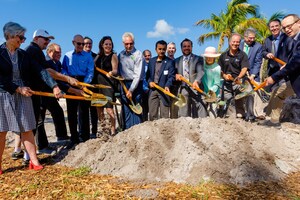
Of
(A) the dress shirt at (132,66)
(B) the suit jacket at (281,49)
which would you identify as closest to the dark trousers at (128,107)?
(A) the dress shirt at (132,66)

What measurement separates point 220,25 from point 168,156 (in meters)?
15.6

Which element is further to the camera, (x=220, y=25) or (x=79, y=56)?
(x=220, y=25)

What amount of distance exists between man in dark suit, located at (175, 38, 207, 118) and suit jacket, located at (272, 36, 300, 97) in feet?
4.38

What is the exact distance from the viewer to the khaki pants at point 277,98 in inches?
202

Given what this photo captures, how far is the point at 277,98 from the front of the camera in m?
5.39

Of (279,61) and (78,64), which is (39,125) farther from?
(279,61)

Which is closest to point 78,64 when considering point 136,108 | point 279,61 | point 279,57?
point 136,108

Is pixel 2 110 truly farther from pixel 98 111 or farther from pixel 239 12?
pixel 239 12

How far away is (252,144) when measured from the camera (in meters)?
3.92

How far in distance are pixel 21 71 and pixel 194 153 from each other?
Answer: 2400 millimetres

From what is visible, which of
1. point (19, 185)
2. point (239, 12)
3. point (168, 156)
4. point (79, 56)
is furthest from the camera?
point (239, 12)

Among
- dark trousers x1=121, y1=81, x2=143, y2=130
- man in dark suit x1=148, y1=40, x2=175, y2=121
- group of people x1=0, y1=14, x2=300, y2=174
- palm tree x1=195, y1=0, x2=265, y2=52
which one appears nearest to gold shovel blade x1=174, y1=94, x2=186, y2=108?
group of people x1=0, y1=14, x2=300, y2=174

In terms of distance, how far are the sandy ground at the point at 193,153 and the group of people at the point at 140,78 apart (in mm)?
681

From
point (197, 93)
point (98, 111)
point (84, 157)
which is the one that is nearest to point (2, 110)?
point (84, 157)
